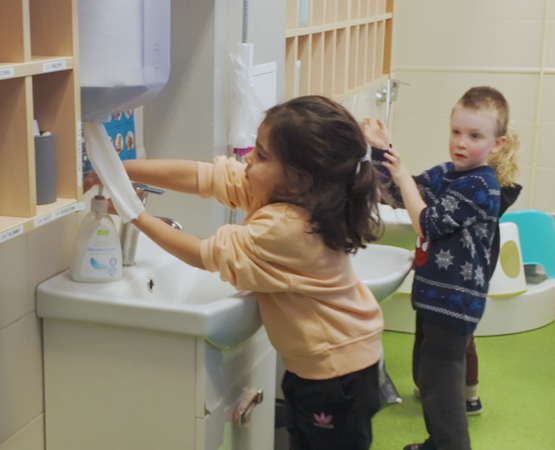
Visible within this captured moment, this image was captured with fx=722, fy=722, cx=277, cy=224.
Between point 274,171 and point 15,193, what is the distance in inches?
19.3

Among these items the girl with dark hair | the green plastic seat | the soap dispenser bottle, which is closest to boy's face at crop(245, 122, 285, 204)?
the girl with dark hair

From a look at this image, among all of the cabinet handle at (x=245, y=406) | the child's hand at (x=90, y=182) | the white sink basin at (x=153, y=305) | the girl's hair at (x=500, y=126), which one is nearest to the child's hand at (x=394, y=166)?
the girl's hair at (x=500, y=126)

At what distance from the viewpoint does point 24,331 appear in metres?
1.33

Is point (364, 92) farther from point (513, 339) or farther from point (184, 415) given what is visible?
point (184, 415)

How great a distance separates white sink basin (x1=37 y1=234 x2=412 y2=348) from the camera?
1270 mm

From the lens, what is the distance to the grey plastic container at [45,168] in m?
1.04

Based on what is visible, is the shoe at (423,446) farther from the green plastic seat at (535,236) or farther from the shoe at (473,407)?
the green plastic seat at (535,236)

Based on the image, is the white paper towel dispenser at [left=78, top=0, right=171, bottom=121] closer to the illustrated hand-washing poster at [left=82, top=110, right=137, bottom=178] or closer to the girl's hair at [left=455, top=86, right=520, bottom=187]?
the illustrated hand-washing poster at [left=82, top=110, right=137, bottom=178]

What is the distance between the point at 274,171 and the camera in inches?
52.4

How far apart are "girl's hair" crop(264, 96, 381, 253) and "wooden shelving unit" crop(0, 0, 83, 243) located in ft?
1.27

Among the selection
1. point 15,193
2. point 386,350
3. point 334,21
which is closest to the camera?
point 15,193

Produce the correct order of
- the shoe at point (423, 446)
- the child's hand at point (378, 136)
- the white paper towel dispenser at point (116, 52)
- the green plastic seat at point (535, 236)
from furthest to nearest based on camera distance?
the green plastic seat at point (535, 236) → the shoe at point (423, 446) → the child's hand at point (378, 136) → the white paper towel dispenser at point (116, 52)

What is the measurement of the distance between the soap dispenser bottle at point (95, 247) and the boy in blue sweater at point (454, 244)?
76cm

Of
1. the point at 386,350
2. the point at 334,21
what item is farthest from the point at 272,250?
the point at 386,350
